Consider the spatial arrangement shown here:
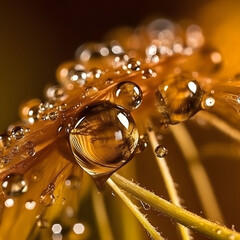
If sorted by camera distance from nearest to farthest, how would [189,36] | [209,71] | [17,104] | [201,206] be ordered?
[201,206] → [209,71] → [189,36] → [17,104]

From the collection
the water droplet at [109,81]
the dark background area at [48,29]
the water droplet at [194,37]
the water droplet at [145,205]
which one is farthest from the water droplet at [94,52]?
the water droplet at [145,205]

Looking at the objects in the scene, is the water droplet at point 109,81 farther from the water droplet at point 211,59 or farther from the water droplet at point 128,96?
the water droplet at point 211,59

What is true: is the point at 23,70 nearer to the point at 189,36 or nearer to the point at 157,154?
the point at 189,36

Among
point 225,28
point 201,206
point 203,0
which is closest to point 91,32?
point 203,0

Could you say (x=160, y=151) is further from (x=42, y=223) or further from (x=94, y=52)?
(x=94, y=52)

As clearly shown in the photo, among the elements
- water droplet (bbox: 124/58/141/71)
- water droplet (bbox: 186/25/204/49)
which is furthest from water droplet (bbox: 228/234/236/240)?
water droplet (bbox: 186/25/204/49)

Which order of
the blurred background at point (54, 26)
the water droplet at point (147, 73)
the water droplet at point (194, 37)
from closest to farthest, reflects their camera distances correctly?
1. the water droplet at point (147, 73)
2. the water droplet at point (194, 37)
3. the blurred background at point (54, 26)
